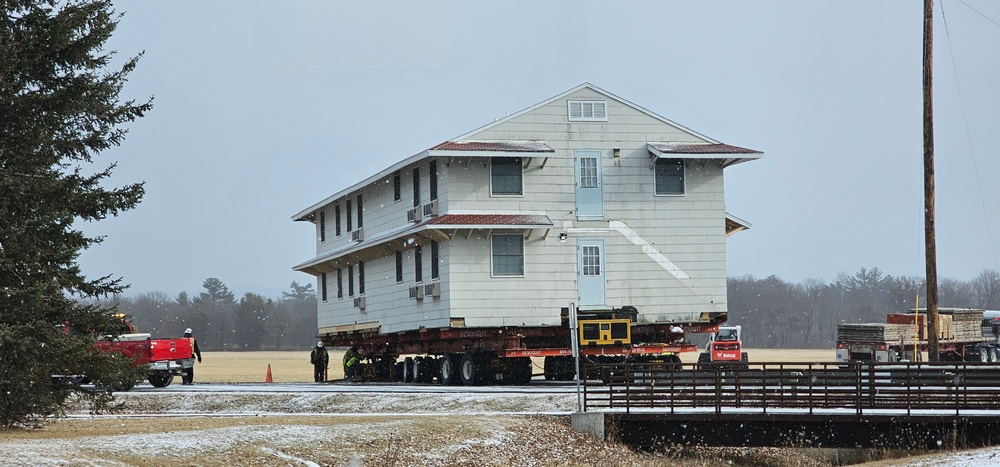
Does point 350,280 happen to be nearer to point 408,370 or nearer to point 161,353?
point 408,370

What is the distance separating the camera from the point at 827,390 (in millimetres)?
23266

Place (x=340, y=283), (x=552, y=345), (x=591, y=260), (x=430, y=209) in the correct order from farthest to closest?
(x=340, y=283) < (x=430, y=209) < (x=591, y=260) < (x=552, y=345)

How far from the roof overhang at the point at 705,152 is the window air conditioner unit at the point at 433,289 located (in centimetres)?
743

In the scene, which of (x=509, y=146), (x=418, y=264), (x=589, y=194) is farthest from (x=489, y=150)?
(x=418, y=264)

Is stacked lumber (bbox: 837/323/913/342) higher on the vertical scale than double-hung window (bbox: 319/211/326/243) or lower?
lower

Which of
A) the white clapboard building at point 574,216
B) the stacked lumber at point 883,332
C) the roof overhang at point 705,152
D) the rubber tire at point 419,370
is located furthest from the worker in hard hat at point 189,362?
the stacked lumber at point 883,332

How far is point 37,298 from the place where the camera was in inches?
736

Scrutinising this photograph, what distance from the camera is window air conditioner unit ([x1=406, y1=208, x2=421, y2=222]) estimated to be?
A: 123ft

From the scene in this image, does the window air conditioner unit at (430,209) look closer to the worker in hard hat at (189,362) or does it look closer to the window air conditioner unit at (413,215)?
the window air conditioner unit at (413,215)

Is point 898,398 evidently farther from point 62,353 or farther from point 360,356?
point 360,356

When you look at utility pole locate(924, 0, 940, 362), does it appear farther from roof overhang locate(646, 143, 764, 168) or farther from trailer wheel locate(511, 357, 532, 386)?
trailer wheel locate(511, 357, 532, 386)

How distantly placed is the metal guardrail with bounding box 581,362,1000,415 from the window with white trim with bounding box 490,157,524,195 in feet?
38.1

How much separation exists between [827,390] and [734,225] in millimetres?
16524

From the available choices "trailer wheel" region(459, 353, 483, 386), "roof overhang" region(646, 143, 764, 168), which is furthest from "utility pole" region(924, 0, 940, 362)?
"trailer wheel" region(459, 353, 483, 386)
